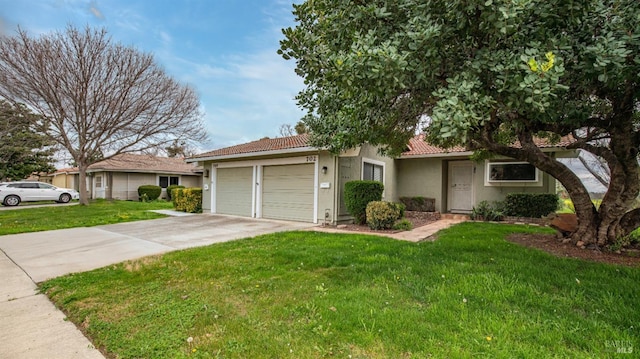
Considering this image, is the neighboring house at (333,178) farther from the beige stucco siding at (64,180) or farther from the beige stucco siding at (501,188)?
the beige stucco siding at (64,180)

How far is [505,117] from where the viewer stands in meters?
4.68

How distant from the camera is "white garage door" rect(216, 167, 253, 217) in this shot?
12.7 metres

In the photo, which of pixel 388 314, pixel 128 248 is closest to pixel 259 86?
pixel 128 248

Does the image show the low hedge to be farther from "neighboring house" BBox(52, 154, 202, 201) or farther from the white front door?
"neighboring house" BBox(52, 154, 202, 201)

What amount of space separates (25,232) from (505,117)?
12138 mm

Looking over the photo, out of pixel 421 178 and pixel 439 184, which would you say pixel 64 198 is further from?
pixel 439 184

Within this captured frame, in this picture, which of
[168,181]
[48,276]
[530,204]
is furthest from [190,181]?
[530,204]

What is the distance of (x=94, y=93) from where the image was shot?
54.0 feet

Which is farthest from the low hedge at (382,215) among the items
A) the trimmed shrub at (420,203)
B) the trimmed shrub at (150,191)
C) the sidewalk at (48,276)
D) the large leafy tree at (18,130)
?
the trimmed shrub at (150,191)

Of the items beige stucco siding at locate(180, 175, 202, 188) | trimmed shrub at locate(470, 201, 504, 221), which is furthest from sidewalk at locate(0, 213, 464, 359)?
beige stucco siding at locate(180, 175, 202, 188)

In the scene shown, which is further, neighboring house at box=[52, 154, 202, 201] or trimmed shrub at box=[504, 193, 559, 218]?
neighboring house at box=[52, 154, 202, 201]

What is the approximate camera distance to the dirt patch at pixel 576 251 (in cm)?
508

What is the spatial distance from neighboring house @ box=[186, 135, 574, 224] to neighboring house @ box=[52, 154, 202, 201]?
12.0 meters

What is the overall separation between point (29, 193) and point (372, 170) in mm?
21086
